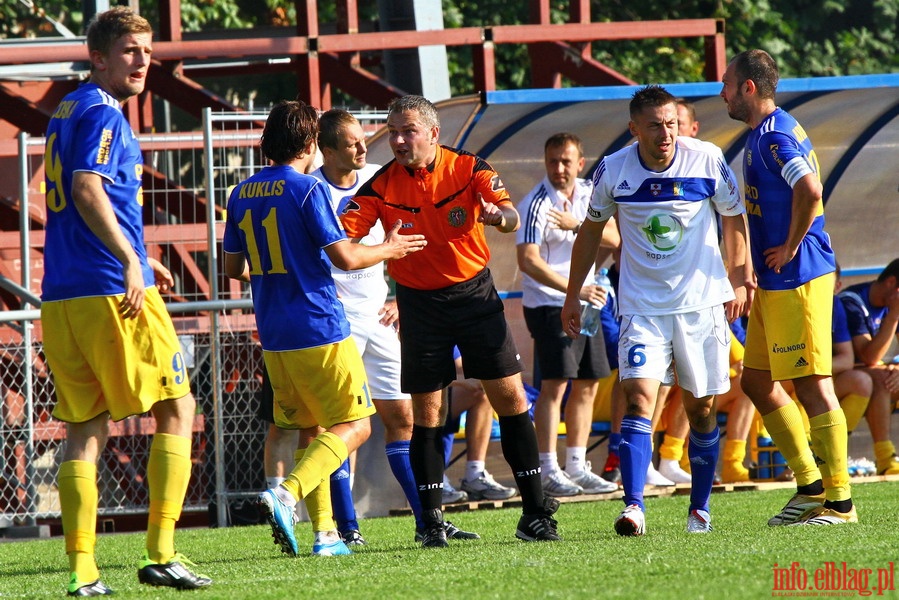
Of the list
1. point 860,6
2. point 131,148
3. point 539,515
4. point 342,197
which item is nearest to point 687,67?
point 860,6

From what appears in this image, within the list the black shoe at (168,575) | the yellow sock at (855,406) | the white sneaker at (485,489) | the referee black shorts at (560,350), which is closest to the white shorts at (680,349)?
the black shoe at (168,575)

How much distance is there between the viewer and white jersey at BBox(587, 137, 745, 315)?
641 cm

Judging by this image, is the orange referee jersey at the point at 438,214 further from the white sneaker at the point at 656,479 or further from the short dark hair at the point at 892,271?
the short dark hair at the point at 892,271

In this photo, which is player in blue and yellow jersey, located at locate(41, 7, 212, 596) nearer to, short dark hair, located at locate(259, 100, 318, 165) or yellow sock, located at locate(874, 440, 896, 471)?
short dark hair, located at locate(259, 100, 318, 165)

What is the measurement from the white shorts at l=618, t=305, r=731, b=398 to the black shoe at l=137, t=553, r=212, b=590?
2.32 meters

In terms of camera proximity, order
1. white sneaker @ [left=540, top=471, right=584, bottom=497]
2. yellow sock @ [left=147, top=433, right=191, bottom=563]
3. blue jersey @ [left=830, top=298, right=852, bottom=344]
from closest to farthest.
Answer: yellow sock @ [left=147, top=433, right=191, bottom=563] < white sneaker @ [left=540, top=471, right=584, bottom=497] < blue jersey @ [left=830, top=298, right=852, bottom=344]

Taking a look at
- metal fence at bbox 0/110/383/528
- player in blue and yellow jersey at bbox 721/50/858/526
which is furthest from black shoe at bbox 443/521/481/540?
metal fence at bbox 0/110/383/528

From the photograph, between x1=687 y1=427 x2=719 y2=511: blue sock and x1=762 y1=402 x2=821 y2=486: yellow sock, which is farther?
x1=762 y1=402 x2=821 y2=486: yellow sock

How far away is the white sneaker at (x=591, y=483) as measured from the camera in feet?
30.5

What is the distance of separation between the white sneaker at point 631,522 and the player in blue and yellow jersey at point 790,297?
826 millimetres

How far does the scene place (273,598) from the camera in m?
4.79

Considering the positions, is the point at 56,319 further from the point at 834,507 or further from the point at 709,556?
the point at 834,507

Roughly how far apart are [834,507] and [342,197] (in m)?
3.13

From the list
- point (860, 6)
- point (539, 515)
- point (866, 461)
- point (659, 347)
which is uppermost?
point (860, 6)
